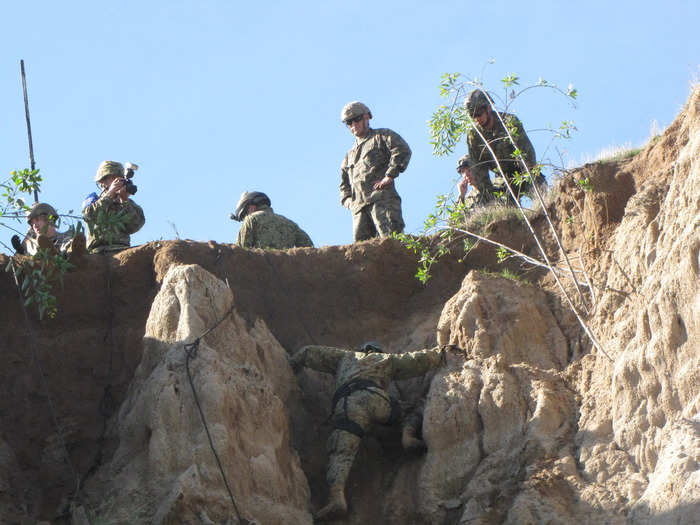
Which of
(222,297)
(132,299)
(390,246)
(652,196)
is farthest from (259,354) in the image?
(652,196)

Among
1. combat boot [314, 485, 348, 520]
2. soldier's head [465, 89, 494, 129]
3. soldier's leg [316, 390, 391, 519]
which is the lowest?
combat boot [314, 485, 348, 520]

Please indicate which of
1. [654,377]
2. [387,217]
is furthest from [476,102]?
[654,377]

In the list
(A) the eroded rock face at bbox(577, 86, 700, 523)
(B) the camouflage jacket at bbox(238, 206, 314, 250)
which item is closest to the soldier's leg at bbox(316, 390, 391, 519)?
(A) the eroded rock face at bbox(577, 86, 700, 523)

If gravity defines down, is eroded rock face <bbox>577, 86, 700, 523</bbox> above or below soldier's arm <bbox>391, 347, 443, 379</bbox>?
below

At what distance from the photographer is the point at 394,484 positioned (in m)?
12.4

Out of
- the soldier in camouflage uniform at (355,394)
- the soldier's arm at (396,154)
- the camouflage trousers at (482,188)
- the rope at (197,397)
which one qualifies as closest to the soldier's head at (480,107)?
the camouflage trousers at (482,188)

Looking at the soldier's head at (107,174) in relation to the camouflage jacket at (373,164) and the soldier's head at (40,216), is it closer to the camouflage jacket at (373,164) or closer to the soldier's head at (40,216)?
the soldier's head at (40,216)

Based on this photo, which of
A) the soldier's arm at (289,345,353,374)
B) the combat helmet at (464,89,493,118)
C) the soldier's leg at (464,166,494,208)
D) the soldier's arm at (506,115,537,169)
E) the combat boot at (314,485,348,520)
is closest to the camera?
the combat boot at (314,485,348,520)

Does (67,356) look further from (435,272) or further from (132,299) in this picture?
(435,272)

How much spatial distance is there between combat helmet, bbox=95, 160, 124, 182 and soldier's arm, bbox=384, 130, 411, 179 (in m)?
3.19

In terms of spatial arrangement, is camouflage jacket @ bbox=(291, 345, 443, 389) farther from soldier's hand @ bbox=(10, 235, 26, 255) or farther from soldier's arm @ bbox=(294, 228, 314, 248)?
soldier's hand @ bbox=(10, 235, 26, 255)

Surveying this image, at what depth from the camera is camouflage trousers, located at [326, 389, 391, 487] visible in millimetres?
12195

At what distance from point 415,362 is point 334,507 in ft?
6.32

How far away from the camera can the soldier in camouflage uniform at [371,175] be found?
15891 mm
